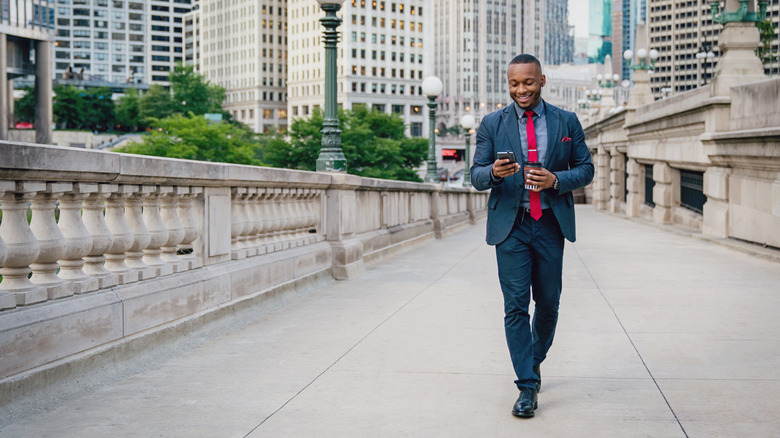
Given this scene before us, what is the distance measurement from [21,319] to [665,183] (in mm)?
23097

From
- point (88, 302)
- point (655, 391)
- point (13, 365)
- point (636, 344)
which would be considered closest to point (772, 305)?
point (636, 344)

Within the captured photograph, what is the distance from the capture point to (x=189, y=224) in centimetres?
779

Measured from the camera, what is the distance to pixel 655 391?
5844 millimetres

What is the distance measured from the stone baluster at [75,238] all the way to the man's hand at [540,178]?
2.95 m

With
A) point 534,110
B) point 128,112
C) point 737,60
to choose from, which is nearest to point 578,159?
point 534,110

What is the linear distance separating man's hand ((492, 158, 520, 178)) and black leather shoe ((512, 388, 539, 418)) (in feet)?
4.20

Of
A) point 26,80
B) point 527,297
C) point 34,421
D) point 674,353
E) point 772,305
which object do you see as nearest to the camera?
point 34,421

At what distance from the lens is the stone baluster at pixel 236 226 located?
28.9 ft

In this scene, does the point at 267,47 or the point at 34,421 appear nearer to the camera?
the point at 34,421

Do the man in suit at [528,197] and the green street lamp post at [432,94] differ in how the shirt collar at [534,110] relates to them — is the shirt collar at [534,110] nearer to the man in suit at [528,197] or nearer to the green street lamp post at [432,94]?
the man in suit at [528,197]

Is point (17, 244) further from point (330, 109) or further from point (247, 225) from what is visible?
point (330, 109)

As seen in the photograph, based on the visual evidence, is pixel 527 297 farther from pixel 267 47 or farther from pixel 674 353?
pixel 267 47

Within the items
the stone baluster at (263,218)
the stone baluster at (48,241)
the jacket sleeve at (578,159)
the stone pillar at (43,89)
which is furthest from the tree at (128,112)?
the jacket sleeve at (578,159)

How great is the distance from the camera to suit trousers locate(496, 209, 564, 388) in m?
5.38
